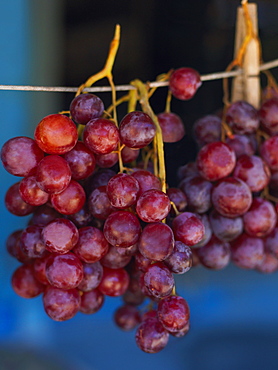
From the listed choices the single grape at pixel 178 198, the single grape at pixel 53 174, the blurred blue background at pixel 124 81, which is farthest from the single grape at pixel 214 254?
the blurred blue background at pixel 124 81

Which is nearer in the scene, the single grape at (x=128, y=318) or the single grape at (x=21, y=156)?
the single grape at (x=21, y=156)

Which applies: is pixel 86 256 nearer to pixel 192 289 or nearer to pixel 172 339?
pixel 172 339

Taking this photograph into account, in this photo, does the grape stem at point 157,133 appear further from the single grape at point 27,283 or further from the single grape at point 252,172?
the single grape at point 27,283

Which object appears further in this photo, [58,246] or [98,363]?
[98,363]

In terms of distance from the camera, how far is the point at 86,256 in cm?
69

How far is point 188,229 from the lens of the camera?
70cm

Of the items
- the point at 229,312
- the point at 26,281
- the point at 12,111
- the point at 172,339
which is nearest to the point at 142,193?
the point at 26,281

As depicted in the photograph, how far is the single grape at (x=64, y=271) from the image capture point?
0.67 metres

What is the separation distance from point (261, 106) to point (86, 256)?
51 cm

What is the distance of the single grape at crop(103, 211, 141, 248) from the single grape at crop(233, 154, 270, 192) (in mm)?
265

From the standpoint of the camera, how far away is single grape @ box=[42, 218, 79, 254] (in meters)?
0.67

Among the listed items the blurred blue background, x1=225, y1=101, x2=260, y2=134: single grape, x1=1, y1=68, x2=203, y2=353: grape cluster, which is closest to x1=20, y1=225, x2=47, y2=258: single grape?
x1=1, y1=68, x2=203, y2=353: grape cluster

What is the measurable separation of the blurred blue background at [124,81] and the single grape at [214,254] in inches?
29.3

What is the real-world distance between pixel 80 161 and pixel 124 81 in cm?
147
